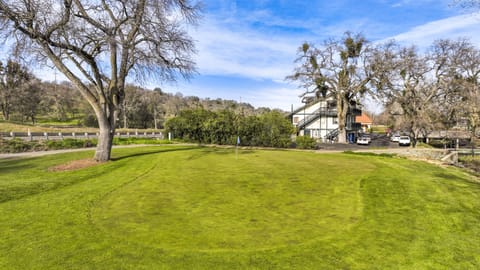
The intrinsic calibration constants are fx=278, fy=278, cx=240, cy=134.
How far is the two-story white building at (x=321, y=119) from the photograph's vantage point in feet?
155

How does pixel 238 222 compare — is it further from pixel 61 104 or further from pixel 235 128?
pixel 61 104

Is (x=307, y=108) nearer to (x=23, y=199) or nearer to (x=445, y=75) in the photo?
(x=445, y=75)

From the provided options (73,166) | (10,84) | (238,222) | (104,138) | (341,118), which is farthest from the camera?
(10,84)

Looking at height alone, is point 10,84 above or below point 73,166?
above

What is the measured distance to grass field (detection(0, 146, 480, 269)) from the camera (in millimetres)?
4699

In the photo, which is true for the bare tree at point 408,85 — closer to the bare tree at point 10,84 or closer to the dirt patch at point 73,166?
the dirt patch at point 73,166

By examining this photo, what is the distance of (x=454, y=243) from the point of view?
556 cm

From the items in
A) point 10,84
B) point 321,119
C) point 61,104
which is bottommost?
point 321,119

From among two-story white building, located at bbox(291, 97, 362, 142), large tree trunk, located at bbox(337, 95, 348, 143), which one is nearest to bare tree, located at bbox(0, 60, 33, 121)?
two-story white building, located at bbox(291, 97, 362, 142)

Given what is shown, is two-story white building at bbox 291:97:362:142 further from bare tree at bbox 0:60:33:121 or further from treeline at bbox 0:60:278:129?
bare tree at bbox 0:60:33:121

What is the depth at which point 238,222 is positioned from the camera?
21.3 feet

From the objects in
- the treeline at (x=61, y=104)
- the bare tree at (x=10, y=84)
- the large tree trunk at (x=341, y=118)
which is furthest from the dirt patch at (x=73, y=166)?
the bare tree at (x=10, y=84)

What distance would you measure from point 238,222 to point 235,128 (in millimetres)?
24587

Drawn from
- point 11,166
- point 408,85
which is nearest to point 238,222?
point 11,166
